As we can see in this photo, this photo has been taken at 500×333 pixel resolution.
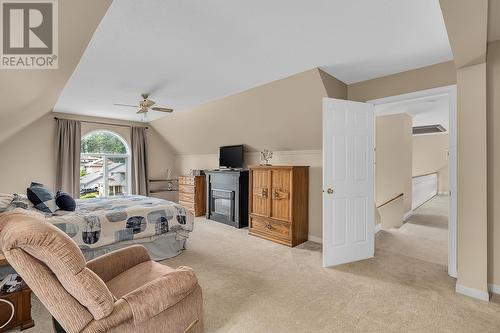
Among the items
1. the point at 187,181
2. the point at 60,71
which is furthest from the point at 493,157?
the point at 187,181

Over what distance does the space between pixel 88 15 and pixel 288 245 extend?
378cm

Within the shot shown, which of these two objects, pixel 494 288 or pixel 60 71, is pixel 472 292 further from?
pixel 60 71

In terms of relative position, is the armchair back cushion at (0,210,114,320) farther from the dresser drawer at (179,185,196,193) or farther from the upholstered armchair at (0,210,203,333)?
the dresser drawer at (179,185,196,193)

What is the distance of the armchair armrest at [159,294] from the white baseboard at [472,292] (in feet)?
8.80

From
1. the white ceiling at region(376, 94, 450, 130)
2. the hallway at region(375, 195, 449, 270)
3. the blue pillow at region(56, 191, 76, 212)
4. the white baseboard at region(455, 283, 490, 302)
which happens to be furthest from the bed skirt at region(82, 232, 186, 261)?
the white ceiling at region(376, 94, 450, 130)

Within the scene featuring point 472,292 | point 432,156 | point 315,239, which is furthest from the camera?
point 432,156

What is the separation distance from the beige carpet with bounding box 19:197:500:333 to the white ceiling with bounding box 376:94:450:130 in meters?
2.50

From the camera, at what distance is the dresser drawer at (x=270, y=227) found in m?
4.18

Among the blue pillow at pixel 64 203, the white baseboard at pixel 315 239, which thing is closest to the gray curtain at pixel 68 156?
the blue pillow at pixel 64 203

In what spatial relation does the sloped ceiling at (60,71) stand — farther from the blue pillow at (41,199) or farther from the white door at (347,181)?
the white door at (347,181)

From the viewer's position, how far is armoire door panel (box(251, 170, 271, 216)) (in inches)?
178

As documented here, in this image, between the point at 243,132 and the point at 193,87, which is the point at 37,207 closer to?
the point at 193,87

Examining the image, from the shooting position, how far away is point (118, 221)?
3.18 metres

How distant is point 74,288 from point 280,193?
3.40 meters
